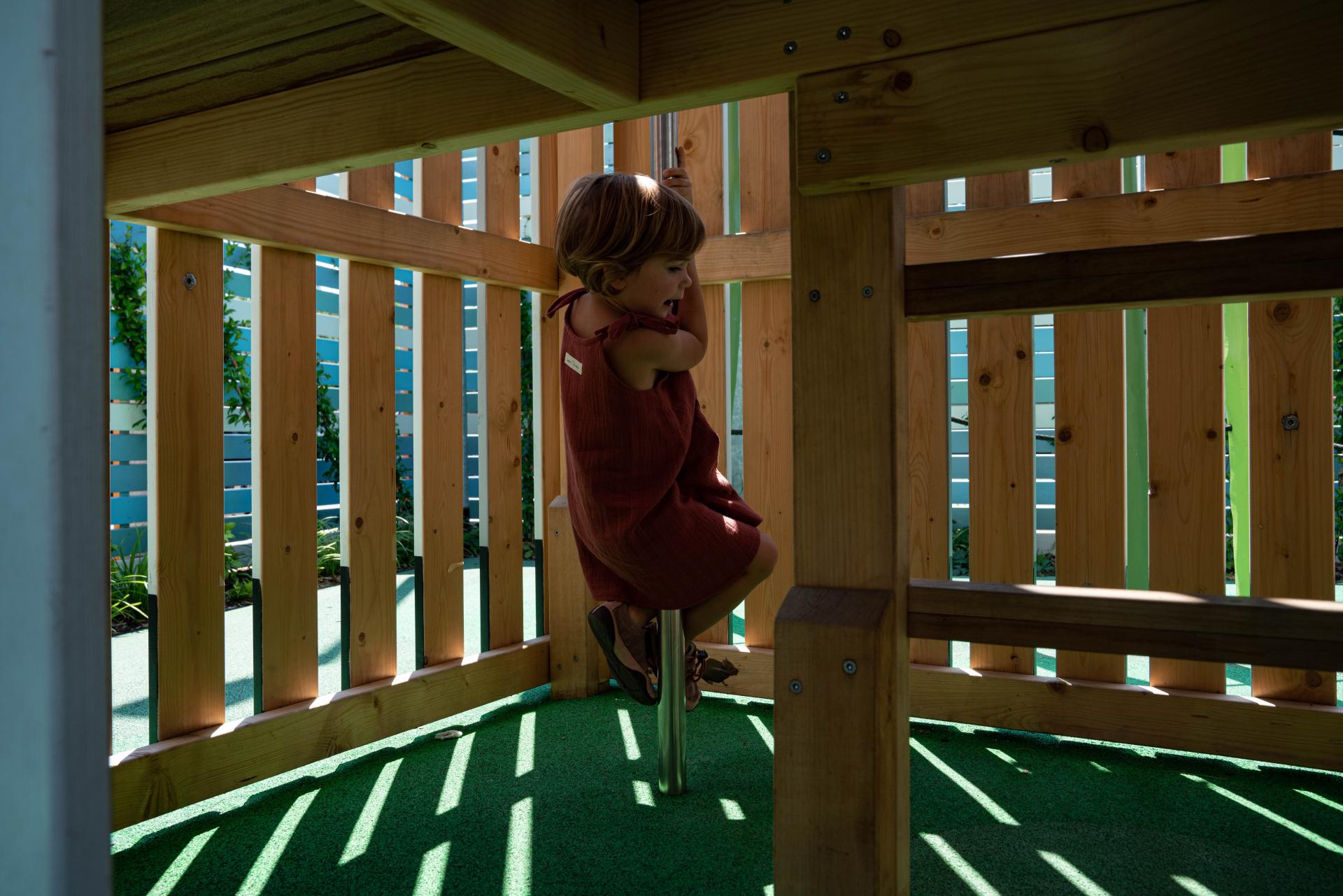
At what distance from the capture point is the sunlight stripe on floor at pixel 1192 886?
1614 mm

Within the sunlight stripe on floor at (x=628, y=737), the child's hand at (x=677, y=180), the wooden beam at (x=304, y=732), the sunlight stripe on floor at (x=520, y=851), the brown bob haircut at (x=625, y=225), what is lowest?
the sunlight stripe on floor at (x=628, y=737)

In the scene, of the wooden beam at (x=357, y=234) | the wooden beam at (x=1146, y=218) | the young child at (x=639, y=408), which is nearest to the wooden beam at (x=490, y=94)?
the wooden beam at (x=357, y=234)

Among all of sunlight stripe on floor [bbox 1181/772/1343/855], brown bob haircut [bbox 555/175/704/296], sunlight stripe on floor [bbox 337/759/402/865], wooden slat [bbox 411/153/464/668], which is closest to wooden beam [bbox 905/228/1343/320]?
brown bob haircut [bbox 555/175/704/296]

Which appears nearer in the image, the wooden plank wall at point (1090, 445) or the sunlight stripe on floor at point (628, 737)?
the sunlight stripe on floor at point (628, 737)

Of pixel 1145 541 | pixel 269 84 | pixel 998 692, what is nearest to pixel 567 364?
pixel 269 84

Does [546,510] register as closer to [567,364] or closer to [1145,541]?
[567,364]

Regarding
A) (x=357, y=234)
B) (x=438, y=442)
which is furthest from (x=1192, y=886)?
(x=357, y=234)

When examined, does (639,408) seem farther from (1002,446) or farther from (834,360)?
(1002,446)

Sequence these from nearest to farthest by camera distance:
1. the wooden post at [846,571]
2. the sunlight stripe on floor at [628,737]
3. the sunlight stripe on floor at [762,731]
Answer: the wooden post at [846,571], the sunlight stripe on floor at [628,737], the sunlight stripe on floor at [762,731]

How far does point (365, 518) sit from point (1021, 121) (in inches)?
79.9

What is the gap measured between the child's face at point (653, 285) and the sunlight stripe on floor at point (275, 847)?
1293 mm

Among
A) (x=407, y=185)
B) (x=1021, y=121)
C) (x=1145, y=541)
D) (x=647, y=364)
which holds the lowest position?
Answer: (x=1145, y=541)

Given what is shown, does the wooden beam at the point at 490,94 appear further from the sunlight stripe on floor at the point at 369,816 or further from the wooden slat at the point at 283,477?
the sunlight stripe on floor at the point at 369,816

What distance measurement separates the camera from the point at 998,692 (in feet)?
8.47
